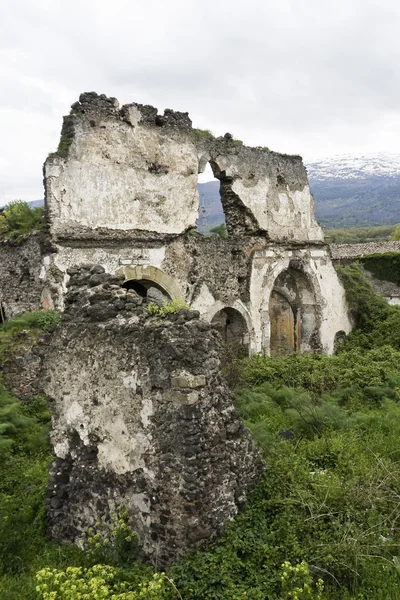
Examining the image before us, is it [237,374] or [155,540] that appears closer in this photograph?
[155,540]

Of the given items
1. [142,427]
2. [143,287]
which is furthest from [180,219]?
[142,427]

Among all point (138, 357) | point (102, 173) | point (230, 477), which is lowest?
point (230, 477)

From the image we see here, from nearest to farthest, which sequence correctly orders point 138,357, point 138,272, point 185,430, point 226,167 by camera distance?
point 185,430 < point 138,357 < point 138,272 < point 226,167

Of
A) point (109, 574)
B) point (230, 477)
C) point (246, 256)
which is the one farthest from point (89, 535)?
point (246, 256)

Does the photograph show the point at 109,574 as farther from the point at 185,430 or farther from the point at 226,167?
the point at 226,167

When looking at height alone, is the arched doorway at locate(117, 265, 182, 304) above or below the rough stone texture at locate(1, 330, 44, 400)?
above

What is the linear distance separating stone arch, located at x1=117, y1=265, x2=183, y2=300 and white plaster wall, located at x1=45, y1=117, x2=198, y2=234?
937 millimetres

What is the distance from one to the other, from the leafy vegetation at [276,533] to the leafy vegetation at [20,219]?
13.6ft

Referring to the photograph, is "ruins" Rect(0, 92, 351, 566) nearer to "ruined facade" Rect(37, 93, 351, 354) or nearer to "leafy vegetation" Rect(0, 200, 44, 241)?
"ruined facade" Rect(37, 93, 351, 354)

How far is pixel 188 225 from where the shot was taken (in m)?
12.5

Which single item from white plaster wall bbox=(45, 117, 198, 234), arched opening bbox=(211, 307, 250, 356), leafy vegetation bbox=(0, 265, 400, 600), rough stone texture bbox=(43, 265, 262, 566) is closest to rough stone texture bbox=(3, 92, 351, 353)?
white plaster wall bbox=(45, 117, 198, 234)

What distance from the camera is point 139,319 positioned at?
17.4 ft

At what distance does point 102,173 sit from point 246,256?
4.54m

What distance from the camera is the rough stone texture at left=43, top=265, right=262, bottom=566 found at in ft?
15.7
